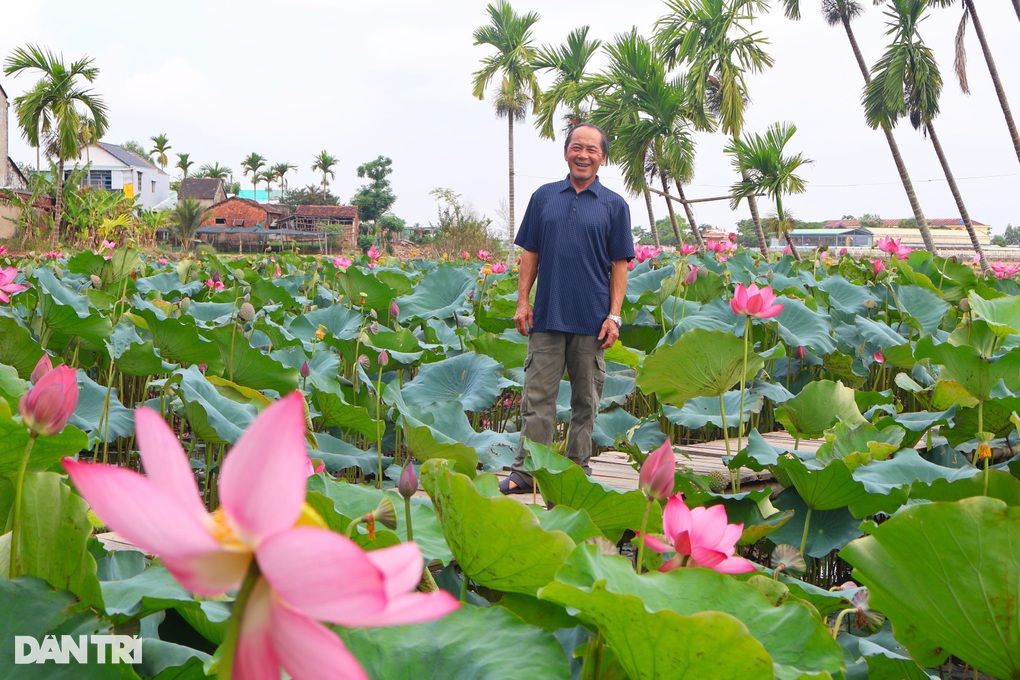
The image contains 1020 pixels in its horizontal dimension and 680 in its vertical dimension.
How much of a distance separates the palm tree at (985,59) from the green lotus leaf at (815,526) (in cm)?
1106

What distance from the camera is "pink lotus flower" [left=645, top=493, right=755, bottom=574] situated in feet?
2.80

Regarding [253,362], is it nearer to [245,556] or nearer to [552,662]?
[552,662]

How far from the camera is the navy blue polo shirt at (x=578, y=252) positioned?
2.57 m

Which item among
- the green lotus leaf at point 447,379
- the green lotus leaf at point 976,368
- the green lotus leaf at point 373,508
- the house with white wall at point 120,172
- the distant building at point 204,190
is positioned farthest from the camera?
the distant building at point 204,190

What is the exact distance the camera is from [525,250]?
8.84ft

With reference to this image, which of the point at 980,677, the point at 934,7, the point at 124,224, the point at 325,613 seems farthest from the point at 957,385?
the point at 124,224

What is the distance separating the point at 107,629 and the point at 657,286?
4199mm

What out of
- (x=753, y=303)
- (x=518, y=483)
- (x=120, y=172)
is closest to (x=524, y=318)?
(x=518, y=483)

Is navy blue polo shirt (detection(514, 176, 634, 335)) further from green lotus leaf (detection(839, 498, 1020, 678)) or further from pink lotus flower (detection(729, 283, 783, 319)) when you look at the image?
green lotus leaf (detection(839, 498, 1020, 678))

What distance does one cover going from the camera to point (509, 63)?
78.3 feet

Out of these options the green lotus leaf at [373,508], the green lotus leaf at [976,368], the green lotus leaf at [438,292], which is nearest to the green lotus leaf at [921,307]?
the green lotus leaf at [976,368]

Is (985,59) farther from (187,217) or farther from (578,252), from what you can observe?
(187,217)

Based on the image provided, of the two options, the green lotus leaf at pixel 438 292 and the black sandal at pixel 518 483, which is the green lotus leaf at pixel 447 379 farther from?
the green lotus leaf at pixel 438 292

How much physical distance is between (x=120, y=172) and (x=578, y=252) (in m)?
44.2
